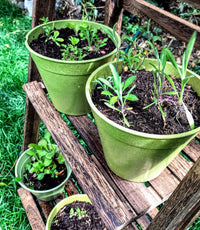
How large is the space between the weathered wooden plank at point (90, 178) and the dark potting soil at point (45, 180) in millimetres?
557

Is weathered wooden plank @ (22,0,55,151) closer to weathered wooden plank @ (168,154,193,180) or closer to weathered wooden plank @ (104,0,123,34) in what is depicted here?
weathered wooden plank @ (104,0,123,34)

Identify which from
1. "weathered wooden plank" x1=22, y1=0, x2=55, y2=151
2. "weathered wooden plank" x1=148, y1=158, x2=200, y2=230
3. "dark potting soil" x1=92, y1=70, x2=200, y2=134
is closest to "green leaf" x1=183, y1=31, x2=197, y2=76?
"dark potting soil" x1=92, y1=70, x2=200, y2=134

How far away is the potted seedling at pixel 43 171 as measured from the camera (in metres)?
1.22

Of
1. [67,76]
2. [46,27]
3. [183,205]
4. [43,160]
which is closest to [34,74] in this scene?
[46,27]

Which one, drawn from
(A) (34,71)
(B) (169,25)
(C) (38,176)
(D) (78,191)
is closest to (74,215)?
(D) (78,191)

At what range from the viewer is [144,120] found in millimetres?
558

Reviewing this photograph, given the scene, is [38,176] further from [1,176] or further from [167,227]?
[167,227]

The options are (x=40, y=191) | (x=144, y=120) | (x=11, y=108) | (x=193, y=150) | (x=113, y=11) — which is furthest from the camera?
(x=11, y=108)

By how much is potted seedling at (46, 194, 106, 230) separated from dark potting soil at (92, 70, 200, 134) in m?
0.79

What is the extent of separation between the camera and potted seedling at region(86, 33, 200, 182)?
19.6 inches

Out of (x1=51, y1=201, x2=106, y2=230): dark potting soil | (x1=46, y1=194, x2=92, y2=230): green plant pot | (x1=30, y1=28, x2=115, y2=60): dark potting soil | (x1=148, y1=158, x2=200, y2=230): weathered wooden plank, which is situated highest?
(x1=30, y1=28, x2=115, y2=60): dark potting soil

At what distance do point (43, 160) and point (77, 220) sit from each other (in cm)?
38

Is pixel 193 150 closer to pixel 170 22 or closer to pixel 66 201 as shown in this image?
pixel 170 22

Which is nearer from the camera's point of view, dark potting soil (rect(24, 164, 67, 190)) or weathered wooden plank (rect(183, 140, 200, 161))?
weathered wooden plank (rect(183, 140, 200, 161))
